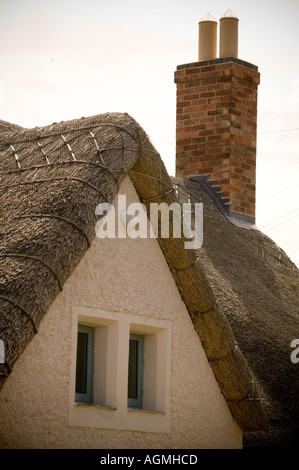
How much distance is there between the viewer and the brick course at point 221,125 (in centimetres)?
1636

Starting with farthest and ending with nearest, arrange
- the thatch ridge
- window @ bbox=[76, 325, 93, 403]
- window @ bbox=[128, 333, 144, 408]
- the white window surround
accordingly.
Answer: window @ bbox=[128, 333, 144, 408], window @ bbox=[76, 325, 93, 403], the white window surround, the thatch ridge

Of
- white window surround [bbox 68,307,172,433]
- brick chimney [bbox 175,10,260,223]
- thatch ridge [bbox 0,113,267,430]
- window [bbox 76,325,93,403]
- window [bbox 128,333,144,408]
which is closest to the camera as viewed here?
thatch ridge [bbox 0,113,267,430]

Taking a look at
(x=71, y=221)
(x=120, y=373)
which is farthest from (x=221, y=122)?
(x=71, y=221)

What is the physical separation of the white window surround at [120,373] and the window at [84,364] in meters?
0.05

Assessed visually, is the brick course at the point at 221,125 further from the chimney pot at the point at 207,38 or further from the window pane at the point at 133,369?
the window pane at the point at 133,369

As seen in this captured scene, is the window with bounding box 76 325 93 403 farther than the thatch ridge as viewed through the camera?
Yes

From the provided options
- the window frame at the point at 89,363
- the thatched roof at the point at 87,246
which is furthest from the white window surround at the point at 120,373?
the thatched roof at the point at 87,246

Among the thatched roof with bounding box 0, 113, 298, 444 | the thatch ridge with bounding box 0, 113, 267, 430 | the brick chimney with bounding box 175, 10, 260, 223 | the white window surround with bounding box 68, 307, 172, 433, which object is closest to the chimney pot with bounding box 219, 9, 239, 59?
the brick chimney with bounding box 175, 10, 260, 223

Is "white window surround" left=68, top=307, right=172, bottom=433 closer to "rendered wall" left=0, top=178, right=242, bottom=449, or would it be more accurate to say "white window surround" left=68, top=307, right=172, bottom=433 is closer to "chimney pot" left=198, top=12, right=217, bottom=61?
"rendered wall" left=0, top=178, right=242, bottom=449

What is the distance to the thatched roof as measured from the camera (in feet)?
27.6

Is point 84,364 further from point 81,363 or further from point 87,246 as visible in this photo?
point 87,246

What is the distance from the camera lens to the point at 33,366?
8.51m

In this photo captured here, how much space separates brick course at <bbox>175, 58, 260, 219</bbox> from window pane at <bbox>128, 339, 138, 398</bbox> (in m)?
6.47
